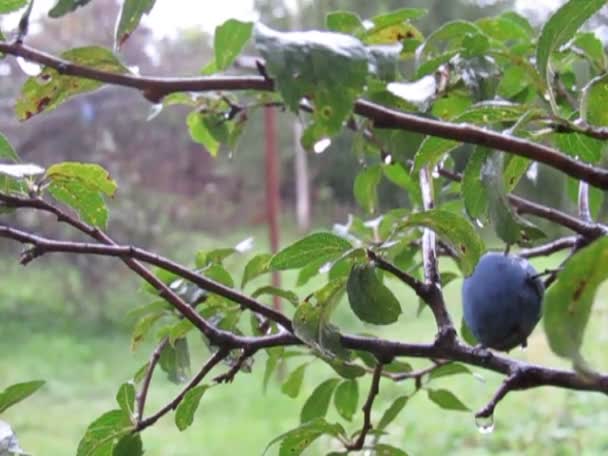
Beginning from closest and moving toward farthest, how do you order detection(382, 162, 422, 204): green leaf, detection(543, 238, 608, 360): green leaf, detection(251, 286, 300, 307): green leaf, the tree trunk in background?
detection(543, 238, 608, 360): green leaf → detection(251, 286, 300, 307): green leaf → detection(382, 162, 422, 204): green leaf → the tree trunk in background

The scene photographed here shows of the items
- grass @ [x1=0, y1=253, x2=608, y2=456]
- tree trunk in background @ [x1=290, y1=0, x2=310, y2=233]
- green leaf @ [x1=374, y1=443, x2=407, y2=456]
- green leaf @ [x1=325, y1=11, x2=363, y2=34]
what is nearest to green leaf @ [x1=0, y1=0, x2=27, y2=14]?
green leaf @ [x1=325, y1=11, x2=363, y2=34]

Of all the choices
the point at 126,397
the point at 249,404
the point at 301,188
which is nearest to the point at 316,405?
the point at 126,397

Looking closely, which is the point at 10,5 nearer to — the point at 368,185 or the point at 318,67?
the point at 318,67

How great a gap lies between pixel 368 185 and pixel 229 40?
0.24 metres

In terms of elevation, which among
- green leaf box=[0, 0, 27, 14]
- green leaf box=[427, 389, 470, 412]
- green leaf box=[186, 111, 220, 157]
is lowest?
green leaf box=[427, 389, 470, 412]

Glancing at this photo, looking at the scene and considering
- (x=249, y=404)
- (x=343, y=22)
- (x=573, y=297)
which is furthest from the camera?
(x=249, y=404)

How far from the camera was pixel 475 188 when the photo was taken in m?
0.31

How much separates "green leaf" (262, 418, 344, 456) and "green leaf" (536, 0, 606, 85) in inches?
6.5

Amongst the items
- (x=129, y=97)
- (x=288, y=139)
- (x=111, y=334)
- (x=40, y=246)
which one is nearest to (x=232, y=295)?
(x=40, y=246)

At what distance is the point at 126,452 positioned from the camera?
0.35 m

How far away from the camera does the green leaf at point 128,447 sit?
35 cm

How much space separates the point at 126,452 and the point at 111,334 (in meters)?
2.80

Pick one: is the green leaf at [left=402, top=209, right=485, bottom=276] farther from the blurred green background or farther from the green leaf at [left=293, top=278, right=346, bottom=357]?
the blurred green background

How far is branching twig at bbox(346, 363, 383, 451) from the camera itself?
353 mm
